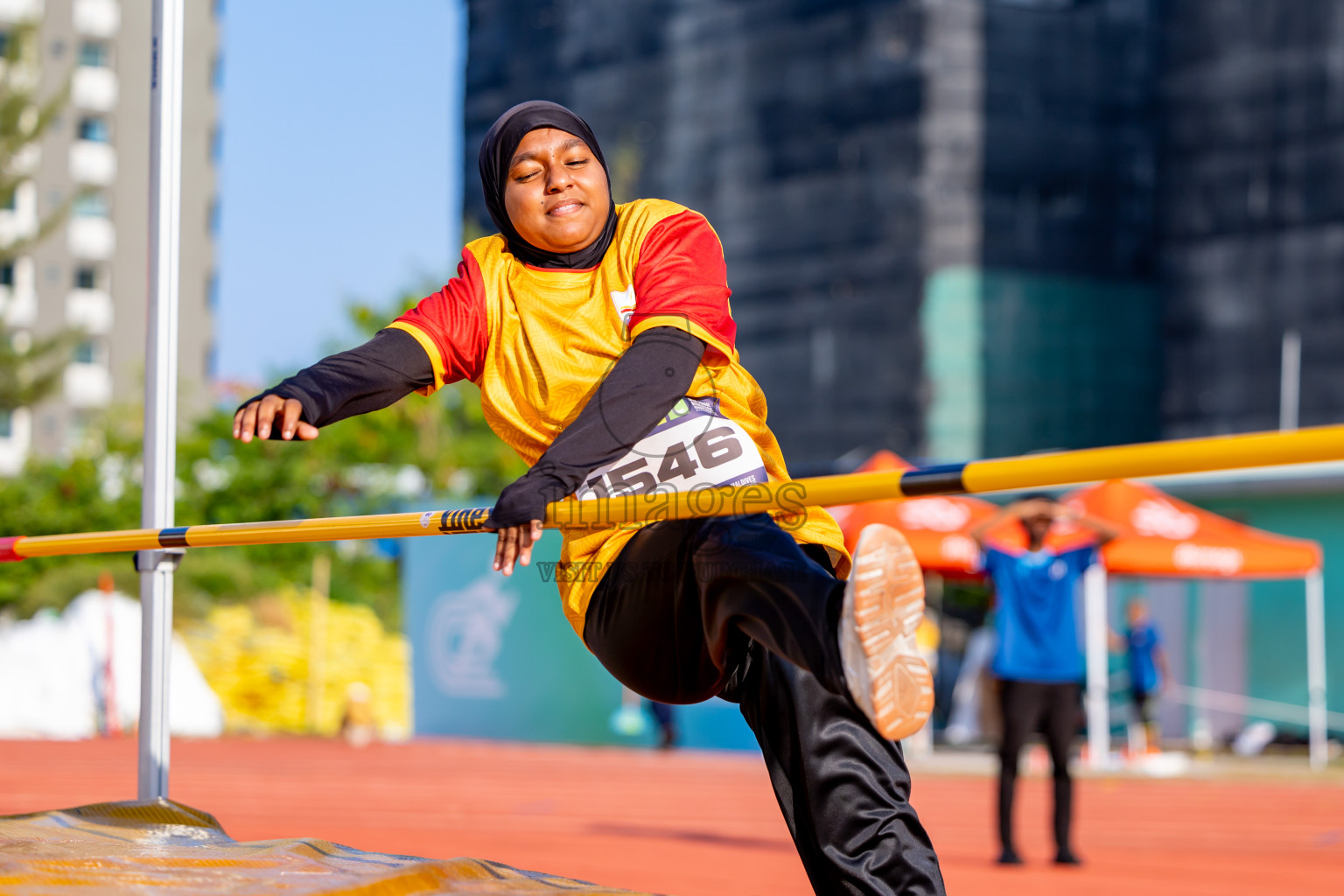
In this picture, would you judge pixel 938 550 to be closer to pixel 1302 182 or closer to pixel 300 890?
pixel 300 890

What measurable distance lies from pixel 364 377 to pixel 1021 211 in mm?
25614

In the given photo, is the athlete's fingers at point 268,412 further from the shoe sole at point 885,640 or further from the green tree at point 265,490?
the green tree at point 265,490

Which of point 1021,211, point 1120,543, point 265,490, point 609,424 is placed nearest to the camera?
point 609,424

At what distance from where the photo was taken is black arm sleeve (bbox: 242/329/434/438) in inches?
111

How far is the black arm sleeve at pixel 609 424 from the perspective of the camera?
254cm

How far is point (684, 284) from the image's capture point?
277cm

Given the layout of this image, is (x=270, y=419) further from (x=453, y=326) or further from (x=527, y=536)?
(x=527, y=536)

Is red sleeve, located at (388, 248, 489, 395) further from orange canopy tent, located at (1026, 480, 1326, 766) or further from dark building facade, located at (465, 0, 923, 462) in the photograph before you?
dark building facade, located at (465, 0, 923, 462)

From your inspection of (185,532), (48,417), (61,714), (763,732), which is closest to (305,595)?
(61,714)

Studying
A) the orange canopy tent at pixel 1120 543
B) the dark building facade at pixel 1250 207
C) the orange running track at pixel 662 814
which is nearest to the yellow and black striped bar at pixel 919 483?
the orange running track at pixel 662 814

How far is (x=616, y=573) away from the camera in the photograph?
2666mm

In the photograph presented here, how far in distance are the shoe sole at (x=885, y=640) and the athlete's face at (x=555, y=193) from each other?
90 cm

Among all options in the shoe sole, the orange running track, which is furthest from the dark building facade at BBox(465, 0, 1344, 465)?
the shoe sole

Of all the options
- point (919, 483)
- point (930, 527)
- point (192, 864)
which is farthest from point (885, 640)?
point (930, 527)
